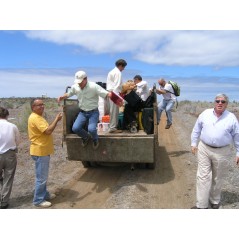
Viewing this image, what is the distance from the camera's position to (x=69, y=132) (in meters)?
7.54

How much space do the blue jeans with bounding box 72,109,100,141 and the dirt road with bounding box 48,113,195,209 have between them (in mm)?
1205

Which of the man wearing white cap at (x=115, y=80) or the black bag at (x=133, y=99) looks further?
the black bag at (x=133, y=99)

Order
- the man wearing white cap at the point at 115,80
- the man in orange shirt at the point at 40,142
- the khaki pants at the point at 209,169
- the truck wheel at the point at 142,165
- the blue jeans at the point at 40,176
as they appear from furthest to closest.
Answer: the truck wheel at the point at 142,165 → the man wearing white cap at the point at 115,80 → the blue jeans at the point at 40,176 → the man in orange shirt at the point at 40,142 → the khaki pants at the point at 209,169

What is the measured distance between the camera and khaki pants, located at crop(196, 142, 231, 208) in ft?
18.3

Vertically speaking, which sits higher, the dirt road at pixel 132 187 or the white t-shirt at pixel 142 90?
the white t-shirt at pixel 142 90

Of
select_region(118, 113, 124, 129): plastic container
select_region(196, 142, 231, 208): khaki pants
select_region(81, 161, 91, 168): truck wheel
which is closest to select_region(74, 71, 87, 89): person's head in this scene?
select_region(118, 113, 124, 129): plastic container

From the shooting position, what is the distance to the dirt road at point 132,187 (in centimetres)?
632

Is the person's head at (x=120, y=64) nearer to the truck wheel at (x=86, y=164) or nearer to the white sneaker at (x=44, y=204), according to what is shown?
the truck wheel at (x=86, y=164)

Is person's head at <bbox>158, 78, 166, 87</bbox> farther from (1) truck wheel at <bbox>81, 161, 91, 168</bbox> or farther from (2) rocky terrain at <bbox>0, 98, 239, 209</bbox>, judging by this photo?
(1) truck wheel at <bbox>81, 161, 91, 168</bbox>

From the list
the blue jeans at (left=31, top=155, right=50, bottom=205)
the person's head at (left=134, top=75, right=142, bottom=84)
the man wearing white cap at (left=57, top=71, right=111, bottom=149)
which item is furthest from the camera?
the person's head at (left=134, top=75, right=142, bottom=84)

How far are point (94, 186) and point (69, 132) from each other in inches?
53.1

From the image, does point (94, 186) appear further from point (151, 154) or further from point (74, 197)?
point (151, 154)

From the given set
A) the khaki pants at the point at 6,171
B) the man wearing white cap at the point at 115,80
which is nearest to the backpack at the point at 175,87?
the man wearing white cap at the point at 115,80

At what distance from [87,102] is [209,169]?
2.78 m
